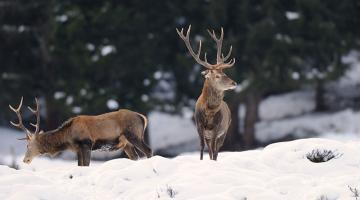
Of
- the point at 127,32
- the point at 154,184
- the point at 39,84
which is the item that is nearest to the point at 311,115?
the point at 127,32

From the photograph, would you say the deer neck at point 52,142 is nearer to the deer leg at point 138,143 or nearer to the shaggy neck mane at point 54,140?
the shaggy neck mane at point 54,140

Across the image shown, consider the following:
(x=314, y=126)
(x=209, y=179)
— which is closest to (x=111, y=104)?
(x=314, y=126)

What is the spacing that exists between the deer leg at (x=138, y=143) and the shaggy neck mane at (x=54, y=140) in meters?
0.87

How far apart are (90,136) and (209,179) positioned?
12.3ft

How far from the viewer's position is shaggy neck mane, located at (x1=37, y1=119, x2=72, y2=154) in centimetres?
1206

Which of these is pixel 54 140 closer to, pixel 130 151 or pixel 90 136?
pixel 90 136

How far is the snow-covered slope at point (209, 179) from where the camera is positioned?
26.6 ft

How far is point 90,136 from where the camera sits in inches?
467

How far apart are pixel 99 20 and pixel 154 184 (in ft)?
43.9

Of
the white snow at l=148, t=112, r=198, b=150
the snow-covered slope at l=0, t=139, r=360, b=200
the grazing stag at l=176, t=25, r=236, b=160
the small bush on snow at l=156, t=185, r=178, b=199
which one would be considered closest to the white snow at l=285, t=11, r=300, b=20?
the white snow at l=148, t=112, r=198, b=150

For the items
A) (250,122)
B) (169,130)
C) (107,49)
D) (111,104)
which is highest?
(107,49)

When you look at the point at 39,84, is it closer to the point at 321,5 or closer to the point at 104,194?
the point at 321,5

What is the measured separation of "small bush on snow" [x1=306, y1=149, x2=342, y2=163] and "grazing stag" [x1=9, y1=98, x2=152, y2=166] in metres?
3.01

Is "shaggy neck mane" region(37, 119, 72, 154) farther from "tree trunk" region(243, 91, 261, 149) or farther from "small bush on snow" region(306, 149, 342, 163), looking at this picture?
"tree trunk" region(243, 91, 261, 149)
